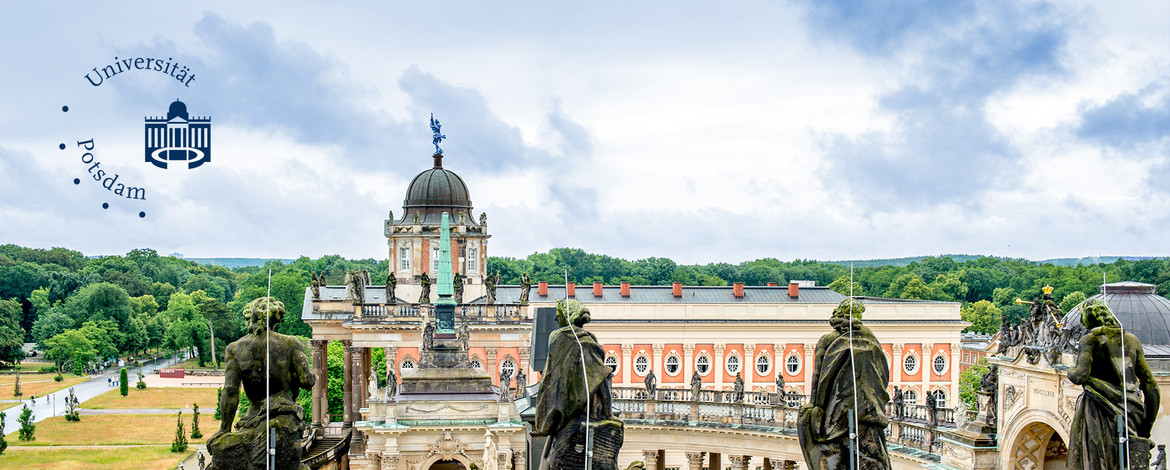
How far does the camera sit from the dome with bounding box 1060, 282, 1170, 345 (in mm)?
24500

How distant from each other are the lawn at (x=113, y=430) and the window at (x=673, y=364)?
27.0 m

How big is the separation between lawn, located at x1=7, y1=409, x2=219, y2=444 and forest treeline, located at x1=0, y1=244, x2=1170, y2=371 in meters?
37.5

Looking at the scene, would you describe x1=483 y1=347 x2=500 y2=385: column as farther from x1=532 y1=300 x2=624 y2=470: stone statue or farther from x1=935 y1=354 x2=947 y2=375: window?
x1=532 y1=300 x2=624 y2=470: stone statue

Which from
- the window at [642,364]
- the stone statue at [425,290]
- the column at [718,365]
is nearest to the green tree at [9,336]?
the stone statue at [425,290]

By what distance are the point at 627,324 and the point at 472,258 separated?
10696mm

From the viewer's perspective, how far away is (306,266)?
16588 centimetres

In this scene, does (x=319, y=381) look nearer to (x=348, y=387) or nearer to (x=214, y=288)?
(x=348, y=387)

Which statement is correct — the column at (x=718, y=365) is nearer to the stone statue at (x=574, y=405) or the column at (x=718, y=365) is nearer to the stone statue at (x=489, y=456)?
the stone statue at (x=489, y=456)

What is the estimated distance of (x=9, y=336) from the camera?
114 meters

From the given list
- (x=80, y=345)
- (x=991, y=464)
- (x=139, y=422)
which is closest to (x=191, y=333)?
(x=80, y=345)

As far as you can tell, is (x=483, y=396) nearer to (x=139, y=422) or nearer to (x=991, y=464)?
(x=991, y=464)

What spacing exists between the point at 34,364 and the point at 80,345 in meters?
13.9

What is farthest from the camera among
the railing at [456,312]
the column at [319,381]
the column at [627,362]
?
the column at [627,362]

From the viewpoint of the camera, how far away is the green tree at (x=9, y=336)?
113062mm
